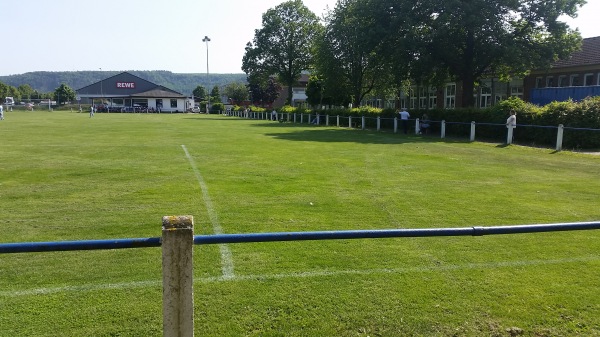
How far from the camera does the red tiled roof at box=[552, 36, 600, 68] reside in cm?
3709

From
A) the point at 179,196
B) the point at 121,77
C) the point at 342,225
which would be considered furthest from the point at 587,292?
the point at 121,77

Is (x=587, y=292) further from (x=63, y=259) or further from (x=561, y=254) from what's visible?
(x=63, y=259)

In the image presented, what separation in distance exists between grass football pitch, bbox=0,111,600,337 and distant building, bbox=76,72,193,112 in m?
96.0

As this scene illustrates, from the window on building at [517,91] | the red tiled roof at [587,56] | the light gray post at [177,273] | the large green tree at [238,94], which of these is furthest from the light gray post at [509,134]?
the large green tree at [238,94]

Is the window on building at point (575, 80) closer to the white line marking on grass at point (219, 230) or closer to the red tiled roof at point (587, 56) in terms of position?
the red tiled roof at point (587, 56)

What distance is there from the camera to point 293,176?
1113 centimetres

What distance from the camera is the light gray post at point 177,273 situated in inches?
93.7

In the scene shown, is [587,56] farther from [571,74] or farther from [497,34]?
[497,34]

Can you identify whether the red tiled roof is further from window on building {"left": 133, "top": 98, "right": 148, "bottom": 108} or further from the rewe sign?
the rewe sign

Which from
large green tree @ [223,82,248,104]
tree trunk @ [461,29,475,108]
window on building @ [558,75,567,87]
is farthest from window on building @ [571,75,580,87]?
large green tree @ [223,82,248,104]

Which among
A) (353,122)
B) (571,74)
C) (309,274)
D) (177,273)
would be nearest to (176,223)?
(177,273)

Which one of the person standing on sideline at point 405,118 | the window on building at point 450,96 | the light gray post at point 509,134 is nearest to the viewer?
the light gray post at point 509,134

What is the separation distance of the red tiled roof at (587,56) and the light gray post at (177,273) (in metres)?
41.7

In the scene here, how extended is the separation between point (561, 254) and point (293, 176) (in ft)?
21.6
